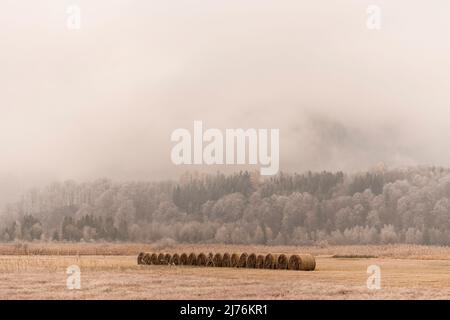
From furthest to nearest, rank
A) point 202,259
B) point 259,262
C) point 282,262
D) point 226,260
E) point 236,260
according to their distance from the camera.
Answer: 1. point 202,259
2. point 226,260
3. point 236,260
4. point 259,262
5. point 282,262

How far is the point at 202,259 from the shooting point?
118ft

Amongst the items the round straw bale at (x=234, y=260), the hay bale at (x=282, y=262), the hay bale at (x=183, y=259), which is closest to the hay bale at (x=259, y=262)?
the hay bale at (x=282, y=262)

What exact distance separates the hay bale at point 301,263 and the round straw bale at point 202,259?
17.0 ft

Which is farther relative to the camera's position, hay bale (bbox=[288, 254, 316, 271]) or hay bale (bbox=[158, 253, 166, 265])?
hay bale (bbox=[158, 253, 166, 265])

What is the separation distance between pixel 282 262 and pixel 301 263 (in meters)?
1.06

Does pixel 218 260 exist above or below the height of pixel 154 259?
above

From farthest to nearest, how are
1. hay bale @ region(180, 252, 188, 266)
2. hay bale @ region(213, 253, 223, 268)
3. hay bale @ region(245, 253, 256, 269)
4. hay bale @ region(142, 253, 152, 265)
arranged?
hay bale @ region(142, 253, 152, 265), hay bale @ region(180, 252, 188, 266), hay bale @ region(213, 253, 223, 268), hay bale @ region(245, 253, 256, 269)

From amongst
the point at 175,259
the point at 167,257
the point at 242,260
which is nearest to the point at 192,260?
the point at 175,259

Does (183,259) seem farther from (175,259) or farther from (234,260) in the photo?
(234,260)

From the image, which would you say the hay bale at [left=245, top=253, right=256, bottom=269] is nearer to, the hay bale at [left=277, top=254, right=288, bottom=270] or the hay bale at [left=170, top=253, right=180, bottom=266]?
the hay bale at [left=277, top=254, right=288, bottom=270]

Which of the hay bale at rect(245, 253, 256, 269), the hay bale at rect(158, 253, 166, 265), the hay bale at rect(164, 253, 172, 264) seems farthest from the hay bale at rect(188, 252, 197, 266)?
the hay bale at rect(245, 253, 256, 269)

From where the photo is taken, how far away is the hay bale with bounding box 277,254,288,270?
32938 mm

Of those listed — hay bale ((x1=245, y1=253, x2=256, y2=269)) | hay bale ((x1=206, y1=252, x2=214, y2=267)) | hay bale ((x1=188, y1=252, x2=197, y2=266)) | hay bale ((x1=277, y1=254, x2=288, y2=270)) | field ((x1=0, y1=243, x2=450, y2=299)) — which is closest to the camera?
field ((x1=0, y1=243, x2=450, y2=299))

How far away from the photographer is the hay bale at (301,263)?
32.5 metres
